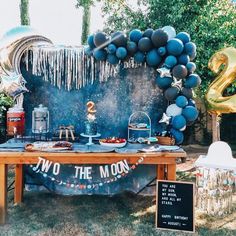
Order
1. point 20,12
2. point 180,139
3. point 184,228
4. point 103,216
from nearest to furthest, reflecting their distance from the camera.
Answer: point 184,228 < point 103,216 < point 180,139 < point 20,12

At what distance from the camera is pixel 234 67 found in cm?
514

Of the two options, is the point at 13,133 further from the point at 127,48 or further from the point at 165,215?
the point at 165,215

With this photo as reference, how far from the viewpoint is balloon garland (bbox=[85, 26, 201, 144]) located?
506 cm

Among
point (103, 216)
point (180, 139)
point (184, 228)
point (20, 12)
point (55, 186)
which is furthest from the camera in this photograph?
point (20, 12)

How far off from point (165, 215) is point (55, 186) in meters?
2.10

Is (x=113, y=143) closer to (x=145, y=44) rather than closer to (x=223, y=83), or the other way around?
(x=145, y=44)

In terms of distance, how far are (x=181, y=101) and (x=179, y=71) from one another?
1.47 feet

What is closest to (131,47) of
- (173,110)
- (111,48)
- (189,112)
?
(111,48)

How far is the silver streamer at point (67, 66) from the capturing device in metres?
5.51

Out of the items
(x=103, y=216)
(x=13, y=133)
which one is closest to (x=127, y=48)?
(x=13, y=133)

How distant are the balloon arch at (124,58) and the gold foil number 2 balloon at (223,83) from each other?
29 centimetres

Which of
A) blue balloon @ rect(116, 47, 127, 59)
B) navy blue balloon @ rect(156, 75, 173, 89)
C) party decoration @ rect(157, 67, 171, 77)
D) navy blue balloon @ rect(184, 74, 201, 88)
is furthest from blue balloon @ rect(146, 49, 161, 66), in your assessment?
navy blue balloon @ rect(184, 74, 201, 88)

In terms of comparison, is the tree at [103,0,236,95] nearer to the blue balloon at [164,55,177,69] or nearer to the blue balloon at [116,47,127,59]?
the blue balloon at [164,55,177,69]

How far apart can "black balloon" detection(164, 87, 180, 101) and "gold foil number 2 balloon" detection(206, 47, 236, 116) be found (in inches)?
20.5
